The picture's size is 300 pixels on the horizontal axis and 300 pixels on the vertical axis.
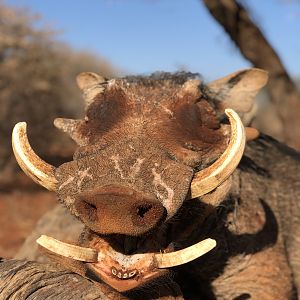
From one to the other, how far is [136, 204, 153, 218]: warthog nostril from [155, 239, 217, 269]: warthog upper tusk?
10.6 inches

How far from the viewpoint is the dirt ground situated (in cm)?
695

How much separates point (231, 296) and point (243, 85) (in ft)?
4.37

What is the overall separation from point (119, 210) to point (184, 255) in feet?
1.28

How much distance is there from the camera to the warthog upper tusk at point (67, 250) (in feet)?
8.04

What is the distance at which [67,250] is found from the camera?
8.14 ft

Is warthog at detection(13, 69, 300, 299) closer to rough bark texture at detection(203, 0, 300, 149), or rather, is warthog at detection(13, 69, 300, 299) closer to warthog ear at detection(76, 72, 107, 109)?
warthog ear at detection(76, 72, 107, 109)

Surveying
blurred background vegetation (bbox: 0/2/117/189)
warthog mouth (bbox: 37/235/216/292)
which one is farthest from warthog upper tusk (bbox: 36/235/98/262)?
blurred background vegetation (bbox: 0/2/117/189)

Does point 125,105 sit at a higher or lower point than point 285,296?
higher

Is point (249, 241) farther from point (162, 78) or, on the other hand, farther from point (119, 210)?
point (119, 210)

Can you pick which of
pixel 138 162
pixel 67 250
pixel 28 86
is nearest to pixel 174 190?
pixel 138 162

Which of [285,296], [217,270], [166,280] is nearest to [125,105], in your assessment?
[166,280]

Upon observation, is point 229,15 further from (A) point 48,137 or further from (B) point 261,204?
(A) point 48,137

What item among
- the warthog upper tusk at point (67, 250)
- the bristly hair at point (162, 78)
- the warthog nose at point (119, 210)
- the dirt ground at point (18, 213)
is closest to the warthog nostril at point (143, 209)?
the warthog nose at point (119, 210)

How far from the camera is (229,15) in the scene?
747cm
